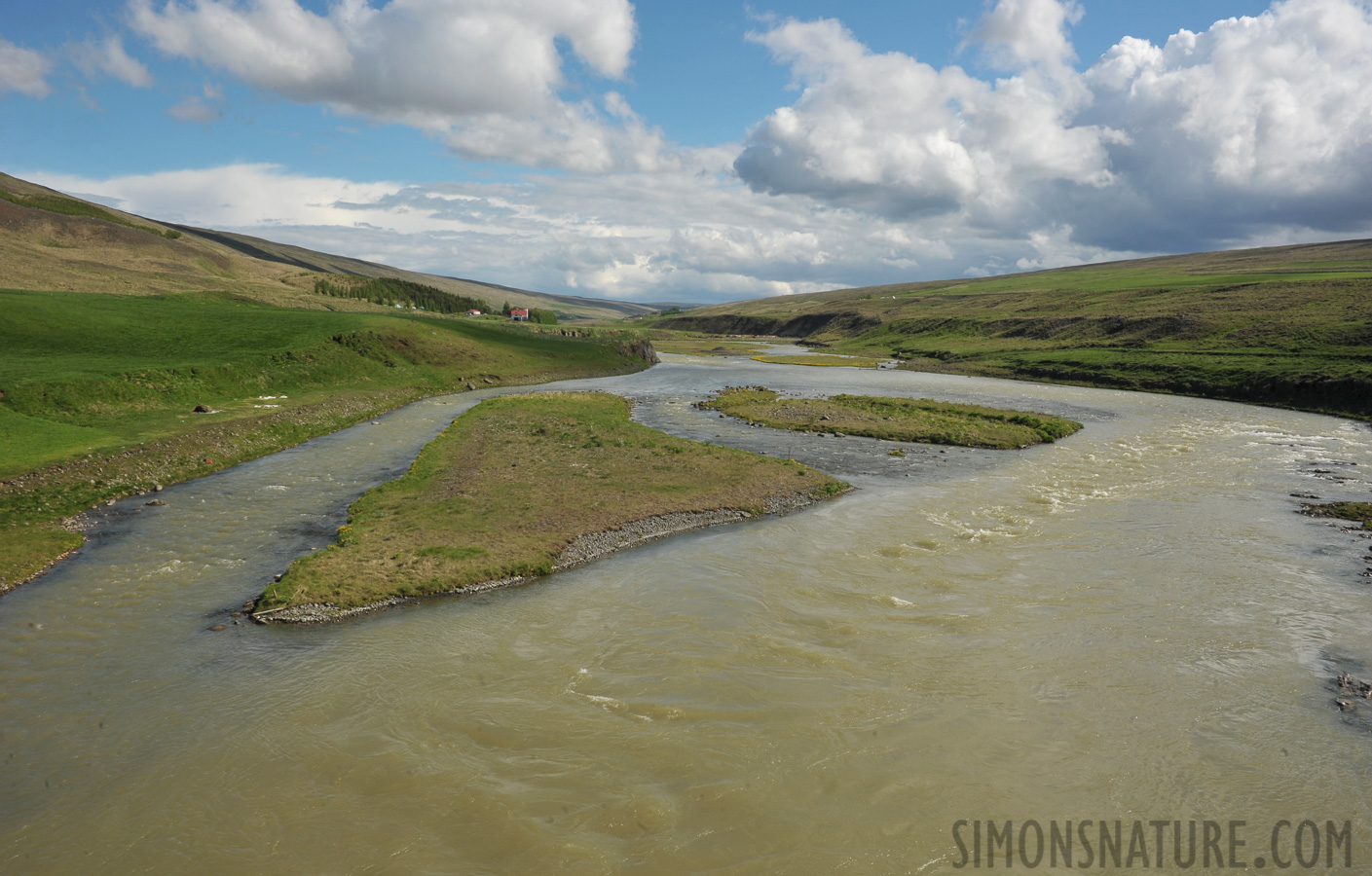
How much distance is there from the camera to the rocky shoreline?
17.0 metres

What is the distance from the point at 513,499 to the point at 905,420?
109 feet

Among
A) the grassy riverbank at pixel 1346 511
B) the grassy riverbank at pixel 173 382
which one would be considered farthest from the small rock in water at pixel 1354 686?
the grassy riverbank at pixel 173 382

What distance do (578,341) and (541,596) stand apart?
298 ft

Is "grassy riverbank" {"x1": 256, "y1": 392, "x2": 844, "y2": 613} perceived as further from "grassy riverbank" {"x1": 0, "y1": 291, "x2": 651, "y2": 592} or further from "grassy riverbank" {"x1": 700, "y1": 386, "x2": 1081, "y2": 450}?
"grassy riverbank" {"x1": 700, "y1": 386, "x2": 1081, "y2": 450}

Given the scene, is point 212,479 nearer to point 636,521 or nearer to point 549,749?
point 636,521

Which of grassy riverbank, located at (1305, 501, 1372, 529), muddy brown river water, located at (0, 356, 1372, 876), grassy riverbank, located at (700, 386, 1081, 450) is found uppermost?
grassy riverbank, located at (700, 386, 1081, 450)

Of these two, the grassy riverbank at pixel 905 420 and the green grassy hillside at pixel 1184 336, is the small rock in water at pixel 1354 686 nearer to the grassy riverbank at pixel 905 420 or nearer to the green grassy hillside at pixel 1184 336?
the grassy riverbank at pixel 905 420

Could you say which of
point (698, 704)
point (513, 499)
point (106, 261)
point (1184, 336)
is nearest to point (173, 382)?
point (513, 499)

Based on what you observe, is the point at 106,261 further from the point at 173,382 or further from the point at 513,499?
the point at 513,499

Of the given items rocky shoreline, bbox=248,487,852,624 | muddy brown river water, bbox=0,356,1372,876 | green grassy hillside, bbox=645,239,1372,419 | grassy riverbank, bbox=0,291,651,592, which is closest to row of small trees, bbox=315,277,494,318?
grassy riverbank, bbox=0,291,651,592

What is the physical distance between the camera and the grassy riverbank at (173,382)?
88.2 ft

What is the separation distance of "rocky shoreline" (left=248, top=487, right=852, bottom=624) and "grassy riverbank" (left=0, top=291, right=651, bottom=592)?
9078mm

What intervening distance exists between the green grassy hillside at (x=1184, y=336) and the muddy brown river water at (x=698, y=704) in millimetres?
52156

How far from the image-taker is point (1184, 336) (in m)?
91.1
